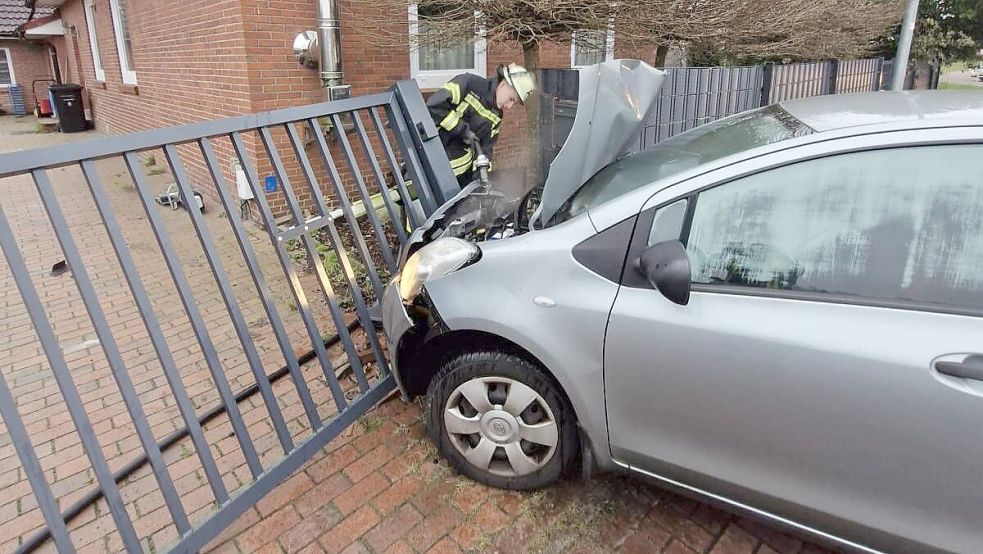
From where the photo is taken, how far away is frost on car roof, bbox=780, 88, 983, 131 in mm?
1858

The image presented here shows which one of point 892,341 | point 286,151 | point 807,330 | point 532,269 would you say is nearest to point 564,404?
point 532,269

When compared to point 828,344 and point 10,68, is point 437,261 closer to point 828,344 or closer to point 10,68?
point 828,344

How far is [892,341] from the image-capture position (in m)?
1.68

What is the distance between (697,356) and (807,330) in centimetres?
32

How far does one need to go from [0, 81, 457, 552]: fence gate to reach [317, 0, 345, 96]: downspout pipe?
1.77 m

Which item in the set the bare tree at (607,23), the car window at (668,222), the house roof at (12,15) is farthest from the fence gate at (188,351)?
the house roof at (12,15)

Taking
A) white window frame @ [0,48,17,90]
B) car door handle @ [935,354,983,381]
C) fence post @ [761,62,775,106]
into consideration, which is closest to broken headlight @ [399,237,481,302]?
car door handle @ [935,354,983,381]

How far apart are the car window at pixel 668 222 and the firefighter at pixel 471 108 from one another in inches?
94.4

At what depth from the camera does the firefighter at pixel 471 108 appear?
4.28 m

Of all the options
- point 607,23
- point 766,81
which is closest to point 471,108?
point 607,23

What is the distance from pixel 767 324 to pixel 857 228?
38cm

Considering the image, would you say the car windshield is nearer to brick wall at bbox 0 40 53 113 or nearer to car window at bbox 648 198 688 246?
car window at bbox 648 198 688 246

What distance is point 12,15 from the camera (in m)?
19.4

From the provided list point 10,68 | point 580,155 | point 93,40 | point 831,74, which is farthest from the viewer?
point 10,68
